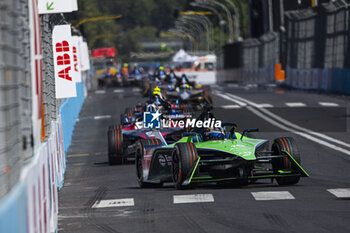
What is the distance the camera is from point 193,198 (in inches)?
415

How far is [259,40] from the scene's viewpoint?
241ft

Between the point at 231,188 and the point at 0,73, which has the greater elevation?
the point at 0,73

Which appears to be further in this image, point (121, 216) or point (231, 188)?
point (231, 188)

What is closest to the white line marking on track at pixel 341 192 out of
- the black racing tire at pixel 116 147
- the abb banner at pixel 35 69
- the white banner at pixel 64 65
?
the abb banner at pixel 35 69

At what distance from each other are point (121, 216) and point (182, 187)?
212cm

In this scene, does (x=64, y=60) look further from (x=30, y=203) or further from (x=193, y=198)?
(x=30, y=203)

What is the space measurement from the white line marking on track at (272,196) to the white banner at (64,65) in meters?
4.21

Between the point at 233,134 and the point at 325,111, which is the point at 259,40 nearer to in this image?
the point at 325,111

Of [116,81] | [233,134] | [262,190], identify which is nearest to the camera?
[262,190]

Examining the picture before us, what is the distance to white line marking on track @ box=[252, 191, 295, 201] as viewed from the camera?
10172 millimetres

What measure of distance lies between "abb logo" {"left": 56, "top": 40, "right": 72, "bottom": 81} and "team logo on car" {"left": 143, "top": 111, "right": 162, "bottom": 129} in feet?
5.02

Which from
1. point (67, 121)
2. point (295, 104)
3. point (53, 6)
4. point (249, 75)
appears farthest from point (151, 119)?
point (249, 75)

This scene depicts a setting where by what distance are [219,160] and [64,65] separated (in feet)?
12.9

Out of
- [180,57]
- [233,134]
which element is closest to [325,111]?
[233,134]
